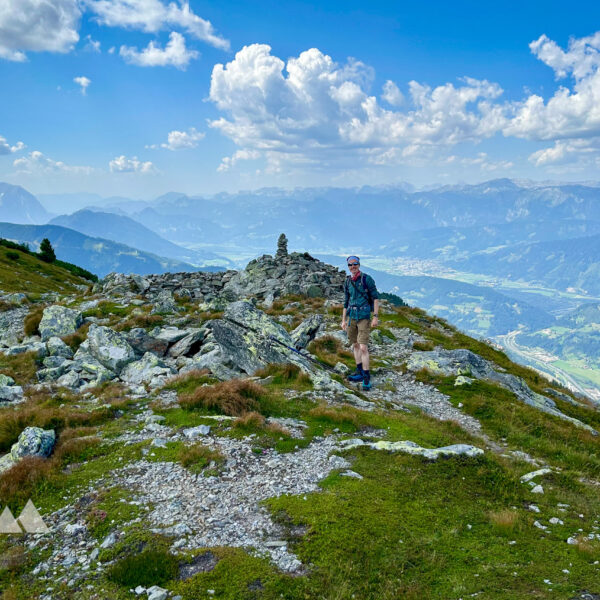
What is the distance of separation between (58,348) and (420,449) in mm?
18663

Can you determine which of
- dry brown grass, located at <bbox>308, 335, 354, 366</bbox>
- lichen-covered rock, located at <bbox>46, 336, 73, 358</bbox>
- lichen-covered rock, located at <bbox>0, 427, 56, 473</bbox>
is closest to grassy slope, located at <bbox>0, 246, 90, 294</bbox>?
lichen-covered rock, located at <bbox>46, 336, 73, 358</bbox>

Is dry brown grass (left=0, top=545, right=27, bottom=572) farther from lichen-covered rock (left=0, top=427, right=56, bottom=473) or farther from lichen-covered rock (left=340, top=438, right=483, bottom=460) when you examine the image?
lichen-covered rock (left=340, top=438, right=483, bottom=460)

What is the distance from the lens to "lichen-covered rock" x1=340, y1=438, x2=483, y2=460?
968 cm

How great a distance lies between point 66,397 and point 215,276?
3981 centimetres

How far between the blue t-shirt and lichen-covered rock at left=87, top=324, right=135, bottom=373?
1116 centimetres

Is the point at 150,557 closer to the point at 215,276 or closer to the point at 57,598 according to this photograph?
the point at 57,598

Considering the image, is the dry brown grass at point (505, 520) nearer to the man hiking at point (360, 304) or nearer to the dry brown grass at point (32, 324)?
the man hiking at point (360, 304)

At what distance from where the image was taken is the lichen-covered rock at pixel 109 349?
57.7 feet

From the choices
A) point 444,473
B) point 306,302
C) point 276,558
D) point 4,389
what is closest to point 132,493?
point 276,558

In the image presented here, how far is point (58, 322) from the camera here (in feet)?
74.5

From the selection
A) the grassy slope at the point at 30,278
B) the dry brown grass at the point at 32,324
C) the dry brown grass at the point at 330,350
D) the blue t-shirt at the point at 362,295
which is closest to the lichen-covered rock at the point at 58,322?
the dry brown grass at the point at 32,324

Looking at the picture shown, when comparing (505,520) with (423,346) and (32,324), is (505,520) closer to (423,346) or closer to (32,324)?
(423,346)

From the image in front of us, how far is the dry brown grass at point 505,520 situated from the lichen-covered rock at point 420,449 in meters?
2.02

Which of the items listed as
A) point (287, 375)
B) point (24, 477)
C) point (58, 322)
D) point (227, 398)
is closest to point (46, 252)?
point (58, 322)
